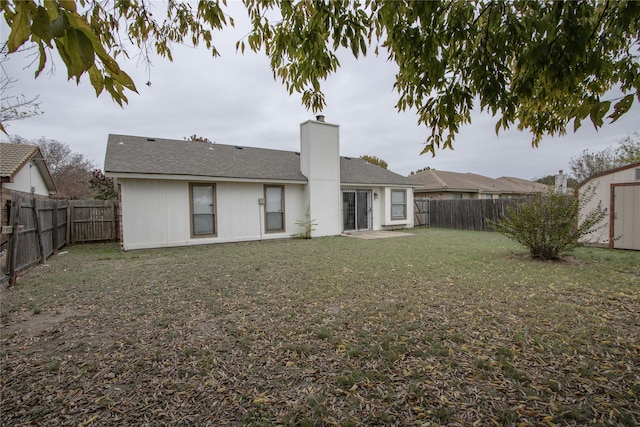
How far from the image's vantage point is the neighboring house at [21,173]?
1030cm

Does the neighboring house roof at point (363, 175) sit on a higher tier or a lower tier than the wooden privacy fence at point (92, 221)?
higher

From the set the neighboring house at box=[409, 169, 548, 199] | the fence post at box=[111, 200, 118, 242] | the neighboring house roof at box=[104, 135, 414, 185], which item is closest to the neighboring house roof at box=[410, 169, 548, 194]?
the neighboring house at box=[409, 169, 548, 199]

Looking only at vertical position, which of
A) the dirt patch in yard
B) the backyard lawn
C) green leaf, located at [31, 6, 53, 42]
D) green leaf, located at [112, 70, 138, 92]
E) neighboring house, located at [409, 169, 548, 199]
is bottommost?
the backyard lawn

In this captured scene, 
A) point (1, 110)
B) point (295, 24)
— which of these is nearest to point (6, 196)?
point (1, 110)

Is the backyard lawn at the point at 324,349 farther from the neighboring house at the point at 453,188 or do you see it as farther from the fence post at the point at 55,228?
the neighboring house at the point at 453,188

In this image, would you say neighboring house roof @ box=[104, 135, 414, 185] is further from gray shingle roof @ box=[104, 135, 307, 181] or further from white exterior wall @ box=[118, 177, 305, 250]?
white exterior wall @ box=[118, 177, 305, 250]

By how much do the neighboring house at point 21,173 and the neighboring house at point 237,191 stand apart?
134 inches

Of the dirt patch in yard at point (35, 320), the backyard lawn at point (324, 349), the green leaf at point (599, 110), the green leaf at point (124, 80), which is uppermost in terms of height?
the green leaf at point (124, 80)

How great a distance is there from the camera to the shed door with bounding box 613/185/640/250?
8.28m

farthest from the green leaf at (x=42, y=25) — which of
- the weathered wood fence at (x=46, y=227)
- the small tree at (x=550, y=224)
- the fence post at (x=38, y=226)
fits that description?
the small tree at (x=550, y=224)

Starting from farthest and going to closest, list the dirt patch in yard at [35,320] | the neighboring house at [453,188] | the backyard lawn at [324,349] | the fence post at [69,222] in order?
the neighboring house at [453,188] < the fence post at [69,222] < the dirt patch in yard at [35,320] < the backyard lawn at [324,349]

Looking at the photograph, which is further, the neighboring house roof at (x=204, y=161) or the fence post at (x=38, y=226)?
the neighboring house roof at (x=204, y=161)

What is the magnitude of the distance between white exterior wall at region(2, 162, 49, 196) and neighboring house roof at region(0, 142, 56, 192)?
0.35 metres

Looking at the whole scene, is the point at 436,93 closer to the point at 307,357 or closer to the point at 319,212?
the point at 307,357
